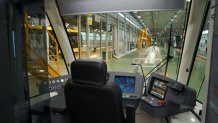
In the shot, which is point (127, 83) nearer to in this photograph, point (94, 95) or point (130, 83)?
point (130, 83)

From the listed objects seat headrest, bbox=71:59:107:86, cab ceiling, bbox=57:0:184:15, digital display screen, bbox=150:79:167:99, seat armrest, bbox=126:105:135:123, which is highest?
cab ceiling, bbox=57:0:184:15

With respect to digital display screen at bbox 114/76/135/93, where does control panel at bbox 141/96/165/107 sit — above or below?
below

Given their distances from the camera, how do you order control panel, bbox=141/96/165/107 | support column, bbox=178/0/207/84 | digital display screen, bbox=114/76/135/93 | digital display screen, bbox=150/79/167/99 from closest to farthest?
control panel, bbox=141/96/165/107 → digital display screen, bbox=150/79/167/99 → support column, bbox=178/0/207/84 → digital display screen, bbox=114/76/135/93

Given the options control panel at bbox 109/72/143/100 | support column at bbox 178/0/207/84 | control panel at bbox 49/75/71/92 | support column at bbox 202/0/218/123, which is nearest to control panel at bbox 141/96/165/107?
control panel at bbox 109/72/143/100

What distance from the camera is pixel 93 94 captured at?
5.12ft

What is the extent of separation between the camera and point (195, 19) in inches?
90.2

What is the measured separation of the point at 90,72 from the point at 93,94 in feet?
0.60

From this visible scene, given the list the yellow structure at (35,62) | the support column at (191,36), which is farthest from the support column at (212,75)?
the yellow structure at (35,62)

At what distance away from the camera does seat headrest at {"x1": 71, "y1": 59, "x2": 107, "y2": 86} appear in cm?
152

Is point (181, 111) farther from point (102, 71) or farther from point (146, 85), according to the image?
point (102, 71)

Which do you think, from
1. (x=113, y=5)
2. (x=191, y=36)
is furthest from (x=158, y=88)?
(x=113, y=5)

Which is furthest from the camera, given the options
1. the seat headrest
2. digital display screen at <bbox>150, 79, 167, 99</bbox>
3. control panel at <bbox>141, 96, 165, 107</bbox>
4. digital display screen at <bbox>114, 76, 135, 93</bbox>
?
digital display screen at <bbox>114, 76, 135, 93</bbox>

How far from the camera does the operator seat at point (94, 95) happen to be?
1.52m

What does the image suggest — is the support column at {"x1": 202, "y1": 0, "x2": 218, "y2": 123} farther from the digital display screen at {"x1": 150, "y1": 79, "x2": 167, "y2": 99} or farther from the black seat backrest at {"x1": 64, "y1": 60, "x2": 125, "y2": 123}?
the digital display screen at {"x1": 150, "y1": 79, "x2": 167, "y2": 99}
